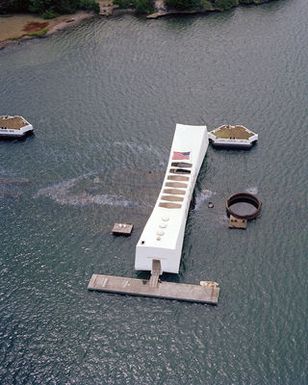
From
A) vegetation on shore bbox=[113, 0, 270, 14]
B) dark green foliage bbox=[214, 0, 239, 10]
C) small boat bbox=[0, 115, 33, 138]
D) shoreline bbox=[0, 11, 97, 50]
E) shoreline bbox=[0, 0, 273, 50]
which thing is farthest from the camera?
dark green foliage bbox=[214, 0, 239, 10]

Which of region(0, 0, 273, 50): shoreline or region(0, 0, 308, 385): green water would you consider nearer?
region(0, 0, 308, 385): green water

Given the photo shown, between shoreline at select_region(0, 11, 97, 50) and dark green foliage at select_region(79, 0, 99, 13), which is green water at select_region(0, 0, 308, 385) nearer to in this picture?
shoreline at select_region(0, 11, 97, 50)

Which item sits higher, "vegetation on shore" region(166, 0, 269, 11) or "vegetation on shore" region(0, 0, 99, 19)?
"vegetation on shore" region(166, 0, 269, 11)

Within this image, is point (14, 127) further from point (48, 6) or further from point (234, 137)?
point (48, 6)

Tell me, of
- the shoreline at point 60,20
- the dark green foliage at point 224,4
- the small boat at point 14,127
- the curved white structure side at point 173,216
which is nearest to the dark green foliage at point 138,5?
the shoreline at point 60,20

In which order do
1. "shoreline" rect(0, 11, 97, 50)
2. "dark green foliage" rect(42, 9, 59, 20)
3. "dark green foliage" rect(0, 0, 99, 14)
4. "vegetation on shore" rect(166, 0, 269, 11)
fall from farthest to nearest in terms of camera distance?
"dark green foliage" rect(42, 9, 59, 20), "dark green foliage" rect(0, 0, 99, 14), "vegetation on shore" rect(166, 0, 269, 11), "shoreline" rect(0, 11, 97, 50)

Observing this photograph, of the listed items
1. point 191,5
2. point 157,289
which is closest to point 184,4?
point 191,5

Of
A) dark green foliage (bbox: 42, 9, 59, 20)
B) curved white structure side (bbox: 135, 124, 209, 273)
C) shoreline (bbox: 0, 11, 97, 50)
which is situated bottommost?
curved white structure side (bbox: 135, 124, 209, 273)

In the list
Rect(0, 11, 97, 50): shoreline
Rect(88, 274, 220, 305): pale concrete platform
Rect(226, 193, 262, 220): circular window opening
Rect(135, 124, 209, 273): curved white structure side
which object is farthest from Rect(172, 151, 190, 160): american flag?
Rect(0, 11, 97, 50): shoreline
